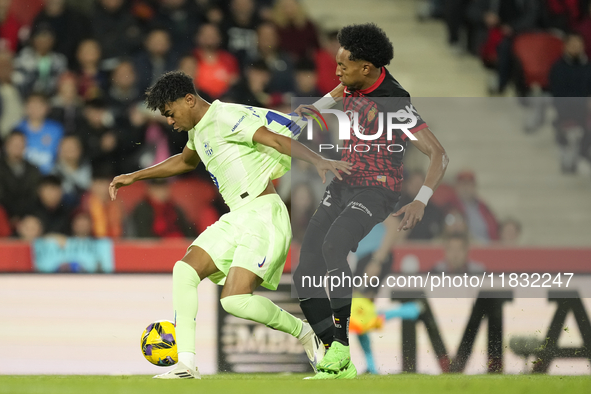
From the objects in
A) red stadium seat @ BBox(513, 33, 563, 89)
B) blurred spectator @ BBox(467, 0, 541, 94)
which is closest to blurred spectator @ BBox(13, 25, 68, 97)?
blurred spectator @ BBox(467, 0, 541, 94)

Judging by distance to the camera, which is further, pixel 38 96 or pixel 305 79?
pixel 305 79

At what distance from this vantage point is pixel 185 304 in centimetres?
506

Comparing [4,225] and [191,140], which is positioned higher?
[191,140]

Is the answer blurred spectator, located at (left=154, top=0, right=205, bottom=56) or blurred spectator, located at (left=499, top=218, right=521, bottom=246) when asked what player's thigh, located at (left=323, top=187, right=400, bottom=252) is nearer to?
blurred spectator, located at (left=499, top=218, right=521, bottom=246)

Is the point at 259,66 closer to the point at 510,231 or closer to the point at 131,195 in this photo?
the point at 131,195

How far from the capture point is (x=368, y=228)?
5.26m

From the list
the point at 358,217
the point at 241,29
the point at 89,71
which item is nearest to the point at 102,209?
the point at 89,71

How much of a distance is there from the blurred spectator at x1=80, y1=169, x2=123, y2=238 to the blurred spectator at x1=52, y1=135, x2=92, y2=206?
0.50 ft

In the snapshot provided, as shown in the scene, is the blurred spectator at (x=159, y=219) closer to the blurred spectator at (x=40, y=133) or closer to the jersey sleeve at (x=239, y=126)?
the blurred spectator at (x=40, y=133)

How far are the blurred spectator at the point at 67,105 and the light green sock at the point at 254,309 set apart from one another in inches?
158

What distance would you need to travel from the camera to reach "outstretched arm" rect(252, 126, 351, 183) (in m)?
4.90

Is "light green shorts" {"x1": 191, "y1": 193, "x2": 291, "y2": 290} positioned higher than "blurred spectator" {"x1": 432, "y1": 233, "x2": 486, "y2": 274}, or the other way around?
"light green shorts" {"x1": 191, "y1": 193, "x2": 291, "y2": 290}

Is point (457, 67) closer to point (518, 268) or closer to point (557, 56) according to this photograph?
point (557, 56)

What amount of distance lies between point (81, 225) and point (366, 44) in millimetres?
3672
